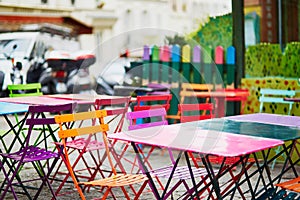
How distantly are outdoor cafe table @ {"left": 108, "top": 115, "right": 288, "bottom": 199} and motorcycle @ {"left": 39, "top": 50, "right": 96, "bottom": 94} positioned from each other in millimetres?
9373

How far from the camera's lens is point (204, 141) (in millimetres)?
4398

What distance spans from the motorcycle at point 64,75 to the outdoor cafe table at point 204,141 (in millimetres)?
9373

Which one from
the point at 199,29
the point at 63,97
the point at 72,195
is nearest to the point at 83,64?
the point at 199,29

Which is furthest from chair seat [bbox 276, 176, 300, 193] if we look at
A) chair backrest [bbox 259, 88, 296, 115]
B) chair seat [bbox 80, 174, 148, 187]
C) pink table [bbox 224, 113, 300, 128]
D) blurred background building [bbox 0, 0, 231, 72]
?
blurred background building [bbox 0, 0, 231, 72]

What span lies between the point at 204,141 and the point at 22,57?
401 inches

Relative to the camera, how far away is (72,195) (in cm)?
620

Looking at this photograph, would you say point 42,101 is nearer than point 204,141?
No

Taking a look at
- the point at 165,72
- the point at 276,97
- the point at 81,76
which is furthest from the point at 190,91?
the point at 81,76

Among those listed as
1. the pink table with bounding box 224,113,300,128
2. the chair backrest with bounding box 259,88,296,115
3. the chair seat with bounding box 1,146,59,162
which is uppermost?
the chair backrest with bounding box 259,88,296,115

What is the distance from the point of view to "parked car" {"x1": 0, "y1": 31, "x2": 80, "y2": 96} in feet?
44.2

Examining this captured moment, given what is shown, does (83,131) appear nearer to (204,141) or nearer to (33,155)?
(33,155)

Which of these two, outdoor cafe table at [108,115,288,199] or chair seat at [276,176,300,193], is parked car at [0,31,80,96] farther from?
chair seat at [276,176,300,193]

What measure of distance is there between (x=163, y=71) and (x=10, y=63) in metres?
5.42

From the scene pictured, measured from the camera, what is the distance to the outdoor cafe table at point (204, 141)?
409 cm
